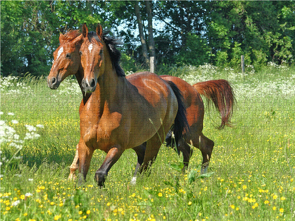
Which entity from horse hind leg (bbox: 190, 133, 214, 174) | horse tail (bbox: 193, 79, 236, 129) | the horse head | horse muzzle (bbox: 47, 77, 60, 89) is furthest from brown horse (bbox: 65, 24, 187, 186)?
horse tail (bbox: 193, 79, 236, 129)

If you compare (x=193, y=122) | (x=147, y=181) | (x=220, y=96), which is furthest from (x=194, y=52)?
(x=147, y=181)

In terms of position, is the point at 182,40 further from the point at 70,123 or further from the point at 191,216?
the point at 191,216

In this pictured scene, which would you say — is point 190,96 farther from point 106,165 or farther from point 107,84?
point 106,165

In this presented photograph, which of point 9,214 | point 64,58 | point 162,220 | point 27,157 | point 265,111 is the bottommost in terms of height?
point 265,111

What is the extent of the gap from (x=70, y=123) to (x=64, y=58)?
13.6 ft

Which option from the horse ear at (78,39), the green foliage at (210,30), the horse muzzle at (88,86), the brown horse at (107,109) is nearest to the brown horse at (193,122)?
the brown horse at (107,109)

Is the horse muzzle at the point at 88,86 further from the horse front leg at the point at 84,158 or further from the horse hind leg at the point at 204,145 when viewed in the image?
the horse hind leg at the point at 204,145

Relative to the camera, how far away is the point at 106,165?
369 cm

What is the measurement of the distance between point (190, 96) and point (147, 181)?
188 cm

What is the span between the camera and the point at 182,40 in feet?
78.9

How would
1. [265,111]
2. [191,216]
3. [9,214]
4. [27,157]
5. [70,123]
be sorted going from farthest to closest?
[265,111]
[70,123]
[27,157]
[191,216]
[9,214]

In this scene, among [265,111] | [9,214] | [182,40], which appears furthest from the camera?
[182,40]

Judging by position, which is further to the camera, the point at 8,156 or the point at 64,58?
the point at 8,156

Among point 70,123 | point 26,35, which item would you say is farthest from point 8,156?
point 26,35
